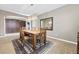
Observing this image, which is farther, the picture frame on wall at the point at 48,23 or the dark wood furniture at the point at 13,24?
the picture frame on wall at the point at 48,23

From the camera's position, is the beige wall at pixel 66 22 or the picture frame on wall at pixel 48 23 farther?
the picture frame on wall at pixel 48 23

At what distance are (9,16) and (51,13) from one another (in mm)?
2529

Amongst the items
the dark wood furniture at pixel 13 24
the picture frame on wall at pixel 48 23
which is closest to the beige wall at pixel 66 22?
the picture frame on wall at pixel 48 23

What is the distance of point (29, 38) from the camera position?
357 centimetres

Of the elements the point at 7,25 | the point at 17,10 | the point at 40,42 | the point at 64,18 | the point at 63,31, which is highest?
the point at 17,10

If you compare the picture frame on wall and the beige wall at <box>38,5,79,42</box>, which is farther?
the picture frame on wall

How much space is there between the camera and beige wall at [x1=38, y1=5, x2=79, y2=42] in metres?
3.08

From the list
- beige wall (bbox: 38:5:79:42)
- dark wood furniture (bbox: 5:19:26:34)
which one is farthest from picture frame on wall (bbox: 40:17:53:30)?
dark wood furniture (bbox: 5:19:26:34)

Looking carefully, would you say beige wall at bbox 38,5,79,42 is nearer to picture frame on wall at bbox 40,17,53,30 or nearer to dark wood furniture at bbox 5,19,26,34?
picture frame on wall at bbox 40,17,53,30

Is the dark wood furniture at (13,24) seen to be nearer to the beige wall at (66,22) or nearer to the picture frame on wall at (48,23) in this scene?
the picture frame on wall at (48,23)

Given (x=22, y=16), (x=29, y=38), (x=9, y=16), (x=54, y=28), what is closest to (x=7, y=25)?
(x=9, y=16)

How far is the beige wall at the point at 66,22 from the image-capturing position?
3078 millimetres
